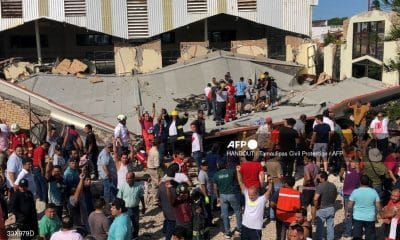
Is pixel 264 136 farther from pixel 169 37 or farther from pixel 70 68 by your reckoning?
pixel 169 37

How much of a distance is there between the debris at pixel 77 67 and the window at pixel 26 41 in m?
8.52

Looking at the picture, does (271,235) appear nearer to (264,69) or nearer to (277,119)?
(277,119)

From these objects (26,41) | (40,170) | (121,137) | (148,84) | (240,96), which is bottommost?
(40,170)

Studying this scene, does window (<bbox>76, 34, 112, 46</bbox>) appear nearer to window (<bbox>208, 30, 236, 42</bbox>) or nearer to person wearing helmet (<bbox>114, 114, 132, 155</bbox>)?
window (<bbox>208, 30, 236, 42</bbox>)

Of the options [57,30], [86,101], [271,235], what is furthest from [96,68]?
[271,235]

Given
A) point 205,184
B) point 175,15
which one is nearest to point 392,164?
point 205,184

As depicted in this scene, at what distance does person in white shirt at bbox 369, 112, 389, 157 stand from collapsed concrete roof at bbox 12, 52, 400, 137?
11.6 ft

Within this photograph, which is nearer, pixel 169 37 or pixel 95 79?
pixel 95 79

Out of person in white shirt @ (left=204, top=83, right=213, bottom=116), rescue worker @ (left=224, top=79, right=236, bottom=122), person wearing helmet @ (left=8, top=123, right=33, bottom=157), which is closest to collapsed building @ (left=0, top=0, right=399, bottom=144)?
rescue worker @ (left=224, top=79, right=236, bottom=122)

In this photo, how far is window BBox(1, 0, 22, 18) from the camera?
96.1 ft

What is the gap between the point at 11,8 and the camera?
1158 inches

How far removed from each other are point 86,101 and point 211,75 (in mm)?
5557

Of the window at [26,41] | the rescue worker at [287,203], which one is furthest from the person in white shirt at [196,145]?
the window at [26,41]

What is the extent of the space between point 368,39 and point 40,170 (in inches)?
699
